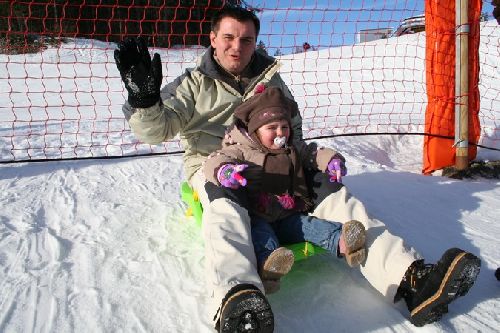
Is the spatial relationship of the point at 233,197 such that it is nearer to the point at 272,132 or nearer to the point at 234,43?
the point at 272,132

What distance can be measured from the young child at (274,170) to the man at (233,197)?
0.28 feet

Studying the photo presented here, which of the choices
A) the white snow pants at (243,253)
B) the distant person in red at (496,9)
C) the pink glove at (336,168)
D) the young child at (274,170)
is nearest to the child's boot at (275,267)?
the white snow pants at (243,253)

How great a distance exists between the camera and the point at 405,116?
625cm

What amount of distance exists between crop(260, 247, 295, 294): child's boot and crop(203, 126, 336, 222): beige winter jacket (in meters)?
0.47

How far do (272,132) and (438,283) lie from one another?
1037 mm

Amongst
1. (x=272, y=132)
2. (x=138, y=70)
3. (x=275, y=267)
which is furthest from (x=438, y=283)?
(x=138, y=70)

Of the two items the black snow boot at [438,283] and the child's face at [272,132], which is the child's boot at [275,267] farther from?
the child's face at [272,132]

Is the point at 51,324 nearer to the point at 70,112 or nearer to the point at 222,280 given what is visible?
the point at 222,280

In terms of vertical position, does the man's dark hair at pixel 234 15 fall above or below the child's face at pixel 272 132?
above

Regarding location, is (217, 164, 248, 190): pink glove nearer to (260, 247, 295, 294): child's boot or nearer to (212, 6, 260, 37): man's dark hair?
(260, 247, 295, 294): child's boot

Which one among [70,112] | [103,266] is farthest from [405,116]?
[103,266]

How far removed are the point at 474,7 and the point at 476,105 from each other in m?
0.85

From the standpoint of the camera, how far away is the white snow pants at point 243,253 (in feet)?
5.38

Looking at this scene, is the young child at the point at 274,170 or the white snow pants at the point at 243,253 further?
the young child at the point at 274,170
